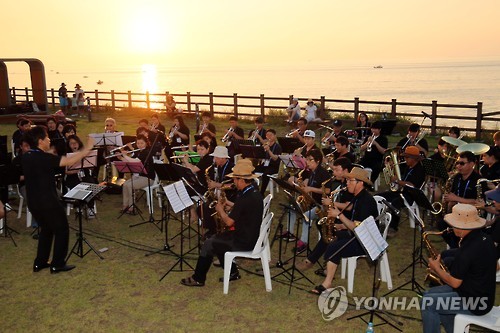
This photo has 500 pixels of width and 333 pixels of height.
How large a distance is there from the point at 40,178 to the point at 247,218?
3180 millimetres

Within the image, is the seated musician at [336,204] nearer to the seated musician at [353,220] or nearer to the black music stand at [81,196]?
the seated musician at [353,220]

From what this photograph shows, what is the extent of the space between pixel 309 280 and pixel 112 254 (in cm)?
353

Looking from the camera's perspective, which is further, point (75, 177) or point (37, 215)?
point (75, 177)

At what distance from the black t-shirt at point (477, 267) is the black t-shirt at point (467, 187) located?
3.42 metres

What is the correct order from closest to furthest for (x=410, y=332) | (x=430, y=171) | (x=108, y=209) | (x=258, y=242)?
(x=410, y=332) → (x=258, y=242) → (x=430, y=171) → (x=108, y=209)

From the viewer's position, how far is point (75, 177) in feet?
35.2

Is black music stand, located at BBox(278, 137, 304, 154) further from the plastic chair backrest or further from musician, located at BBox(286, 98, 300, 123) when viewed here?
musician, located at BBox(286, 98, 300, 123)

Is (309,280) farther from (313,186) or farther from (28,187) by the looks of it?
(28,187)

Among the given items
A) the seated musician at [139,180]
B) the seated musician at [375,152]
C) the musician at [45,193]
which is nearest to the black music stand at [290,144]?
the seated musician at [375,152]

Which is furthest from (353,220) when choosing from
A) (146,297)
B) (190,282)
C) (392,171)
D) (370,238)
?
(146,297)

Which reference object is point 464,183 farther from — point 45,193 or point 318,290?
point 45,193

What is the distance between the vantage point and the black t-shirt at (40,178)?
7.39 metres

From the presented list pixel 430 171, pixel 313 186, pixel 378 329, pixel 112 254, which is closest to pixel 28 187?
pixel 112 254

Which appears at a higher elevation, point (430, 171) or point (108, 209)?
point (430, 171)
